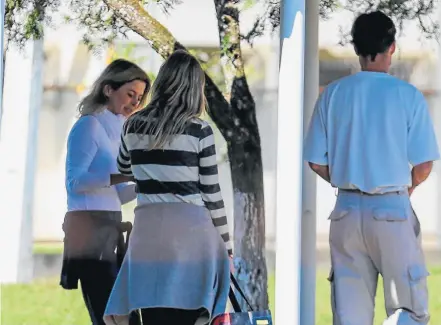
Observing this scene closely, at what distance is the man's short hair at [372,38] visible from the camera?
406 centimetres

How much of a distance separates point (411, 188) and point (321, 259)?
27.5 inches

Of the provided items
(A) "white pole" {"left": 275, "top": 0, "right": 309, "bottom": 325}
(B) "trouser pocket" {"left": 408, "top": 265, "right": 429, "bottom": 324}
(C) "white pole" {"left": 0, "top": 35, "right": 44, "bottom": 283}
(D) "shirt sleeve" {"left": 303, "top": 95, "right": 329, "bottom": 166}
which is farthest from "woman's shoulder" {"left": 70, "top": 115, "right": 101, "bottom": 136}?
(B) "trouser pocket" {"left": 408, "top": 265, "right": 429, "bottom": 324}

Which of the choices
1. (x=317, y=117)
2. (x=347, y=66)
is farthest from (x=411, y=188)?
(x=347, y=66)

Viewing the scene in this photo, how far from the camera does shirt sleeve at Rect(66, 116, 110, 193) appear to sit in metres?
4.71

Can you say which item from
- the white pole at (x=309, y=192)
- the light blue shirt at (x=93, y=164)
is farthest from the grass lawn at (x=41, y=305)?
the white pole at (x=309, y=192)

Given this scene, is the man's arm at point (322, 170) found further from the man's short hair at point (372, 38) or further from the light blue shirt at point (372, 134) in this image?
the man's short hair at point (372, 38)

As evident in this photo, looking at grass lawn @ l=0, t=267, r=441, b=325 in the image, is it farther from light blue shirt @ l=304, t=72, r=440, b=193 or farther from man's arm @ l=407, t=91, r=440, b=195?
man's arm @ l=407, t=91, r=440, b=195

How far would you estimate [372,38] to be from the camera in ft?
13.3

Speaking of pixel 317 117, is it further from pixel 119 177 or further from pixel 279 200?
pixel 119 177

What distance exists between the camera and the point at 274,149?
15.3 ft

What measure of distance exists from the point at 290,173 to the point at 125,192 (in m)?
0.84

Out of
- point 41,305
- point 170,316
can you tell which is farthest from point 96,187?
Answer: point 170,316

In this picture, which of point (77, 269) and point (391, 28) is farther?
point (77, 269)

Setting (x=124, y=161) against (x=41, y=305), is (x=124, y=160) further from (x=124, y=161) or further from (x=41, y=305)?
(x=41, y=305)
